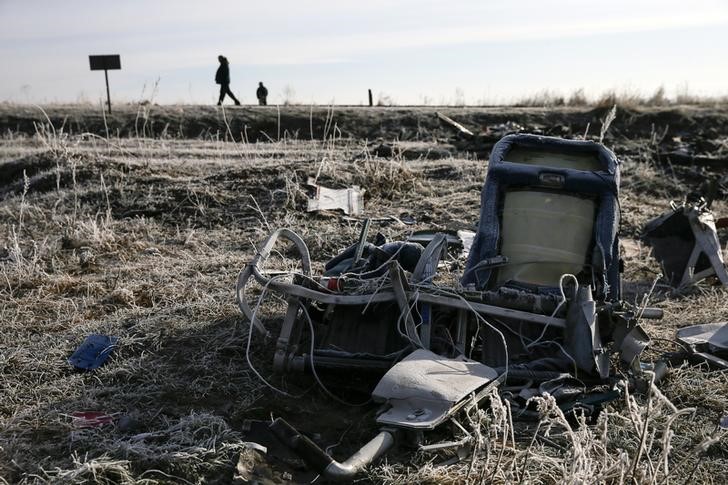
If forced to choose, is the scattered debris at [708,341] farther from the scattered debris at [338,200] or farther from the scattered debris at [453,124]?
the scattered debris at [453,124]

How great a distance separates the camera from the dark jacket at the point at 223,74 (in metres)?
19.3

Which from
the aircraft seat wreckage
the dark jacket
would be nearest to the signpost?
the dark jacket

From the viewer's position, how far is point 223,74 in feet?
63.9

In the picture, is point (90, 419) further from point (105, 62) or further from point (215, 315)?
point (105, 62)

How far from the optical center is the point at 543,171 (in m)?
4.91

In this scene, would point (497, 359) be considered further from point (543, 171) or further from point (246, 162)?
point (246, 162)

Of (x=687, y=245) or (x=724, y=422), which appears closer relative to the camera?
(x=724, y=422)

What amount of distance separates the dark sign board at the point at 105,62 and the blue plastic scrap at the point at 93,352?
14.0 m

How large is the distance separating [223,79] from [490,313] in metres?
16.6

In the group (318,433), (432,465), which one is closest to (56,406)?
(318,433)

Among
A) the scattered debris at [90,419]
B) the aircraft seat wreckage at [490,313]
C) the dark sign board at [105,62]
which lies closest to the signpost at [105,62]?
the dark sign board at [105,62]

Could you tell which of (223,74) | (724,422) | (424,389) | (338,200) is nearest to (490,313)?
(424,389)

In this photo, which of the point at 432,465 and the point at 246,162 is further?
the point at 246,162

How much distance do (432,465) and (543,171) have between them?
88.5 inches
